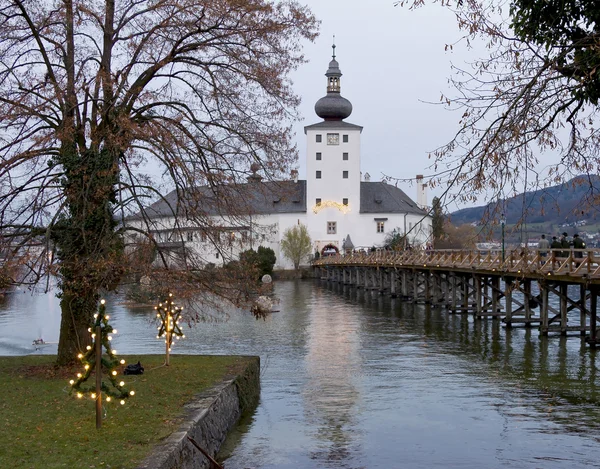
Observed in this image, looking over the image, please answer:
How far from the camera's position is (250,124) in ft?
52.2

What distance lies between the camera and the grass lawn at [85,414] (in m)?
9.09

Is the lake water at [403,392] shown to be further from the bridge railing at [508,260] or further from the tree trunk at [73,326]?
the tree trunk at [73,326]

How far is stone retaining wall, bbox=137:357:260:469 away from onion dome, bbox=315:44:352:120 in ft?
242

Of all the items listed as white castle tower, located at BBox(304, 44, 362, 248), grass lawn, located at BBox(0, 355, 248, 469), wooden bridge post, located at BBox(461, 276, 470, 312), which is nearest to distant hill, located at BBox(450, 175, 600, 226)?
grass lawn, located at BBox(0, 355, 248, 469)

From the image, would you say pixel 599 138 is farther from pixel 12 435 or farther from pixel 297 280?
pixel 297 280

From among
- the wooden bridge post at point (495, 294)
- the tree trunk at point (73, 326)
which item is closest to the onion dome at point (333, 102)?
the wooden bridge post at point (495, 294)

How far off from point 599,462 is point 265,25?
9473mm

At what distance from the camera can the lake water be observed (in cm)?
1270

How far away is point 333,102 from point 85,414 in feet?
262

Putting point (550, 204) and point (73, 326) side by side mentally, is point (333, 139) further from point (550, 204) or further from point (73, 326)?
Answer: point (550, 204)

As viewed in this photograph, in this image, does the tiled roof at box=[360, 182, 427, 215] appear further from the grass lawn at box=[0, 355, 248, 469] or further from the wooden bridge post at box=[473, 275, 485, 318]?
the grass lawn at box=[0, 355, 248, 469]

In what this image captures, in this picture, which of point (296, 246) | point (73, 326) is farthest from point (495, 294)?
point (296, 246)

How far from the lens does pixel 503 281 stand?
36.7 meters

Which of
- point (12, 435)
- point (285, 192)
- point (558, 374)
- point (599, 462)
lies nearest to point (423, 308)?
point (558, 374)
